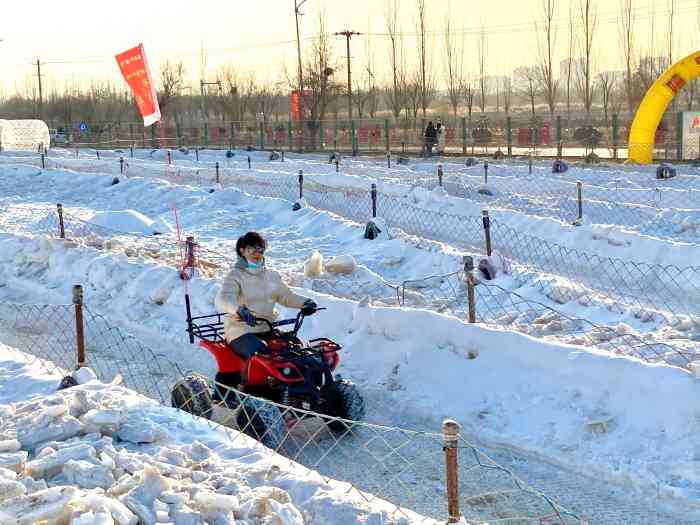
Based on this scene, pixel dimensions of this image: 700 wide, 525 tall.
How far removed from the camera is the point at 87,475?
5.02 metres

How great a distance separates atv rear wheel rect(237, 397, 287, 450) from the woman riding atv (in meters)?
0.47

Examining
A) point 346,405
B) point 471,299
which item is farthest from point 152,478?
point 471,299

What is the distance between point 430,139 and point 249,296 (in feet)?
98.7

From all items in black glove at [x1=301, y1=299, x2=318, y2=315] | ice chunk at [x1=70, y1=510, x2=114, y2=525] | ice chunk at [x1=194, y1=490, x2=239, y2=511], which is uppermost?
black glove at [x1=301, y1=299, x2=318, y2=315]

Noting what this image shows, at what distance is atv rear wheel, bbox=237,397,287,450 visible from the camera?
22.0ft

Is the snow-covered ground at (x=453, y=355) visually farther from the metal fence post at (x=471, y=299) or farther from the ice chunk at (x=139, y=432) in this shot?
the ice chunk at (x=139, y=432)

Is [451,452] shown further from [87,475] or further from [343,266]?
[343,266]

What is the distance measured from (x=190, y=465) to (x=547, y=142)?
32.3 metres

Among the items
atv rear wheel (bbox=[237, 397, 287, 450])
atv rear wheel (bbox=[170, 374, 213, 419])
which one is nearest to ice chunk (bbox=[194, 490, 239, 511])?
atv rear wheel (bbox=[237, 397, 287, 450])

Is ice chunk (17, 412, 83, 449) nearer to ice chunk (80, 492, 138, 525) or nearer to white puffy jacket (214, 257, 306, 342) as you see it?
ice chunk (80, 492, 138, 525)

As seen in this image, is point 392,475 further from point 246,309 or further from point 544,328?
point 544,328

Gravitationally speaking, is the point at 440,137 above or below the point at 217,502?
above

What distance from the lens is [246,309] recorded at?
6957mm

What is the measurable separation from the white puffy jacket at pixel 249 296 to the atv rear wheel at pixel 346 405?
2.46 feet
